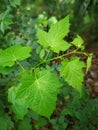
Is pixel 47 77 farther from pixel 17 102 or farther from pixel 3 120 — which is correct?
pixel 3 120

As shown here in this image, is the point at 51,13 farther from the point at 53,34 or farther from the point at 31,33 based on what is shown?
the point at 53,34

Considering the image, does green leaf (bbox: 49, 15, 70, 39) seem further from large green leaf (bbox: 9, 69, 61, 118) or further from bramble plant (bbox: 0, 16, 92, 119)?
large green leaf (bbox: 9, 69, 61, 118)

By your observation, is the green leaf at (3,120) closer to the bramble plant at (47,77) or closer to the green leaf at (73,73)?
the bramble plant at (47,77)

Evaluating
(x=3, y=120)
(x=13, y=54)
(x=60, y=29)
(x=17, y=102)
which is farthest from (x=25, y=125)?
(x=60, y=29)

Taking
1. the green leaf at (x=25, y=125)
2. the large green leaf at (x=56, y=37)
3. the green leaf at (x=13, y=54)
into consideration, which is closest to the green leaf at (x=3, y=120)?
the green leaf at (x=25, y=125)

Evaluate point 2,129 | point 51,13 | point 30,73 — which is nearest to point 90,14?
point 51,13
